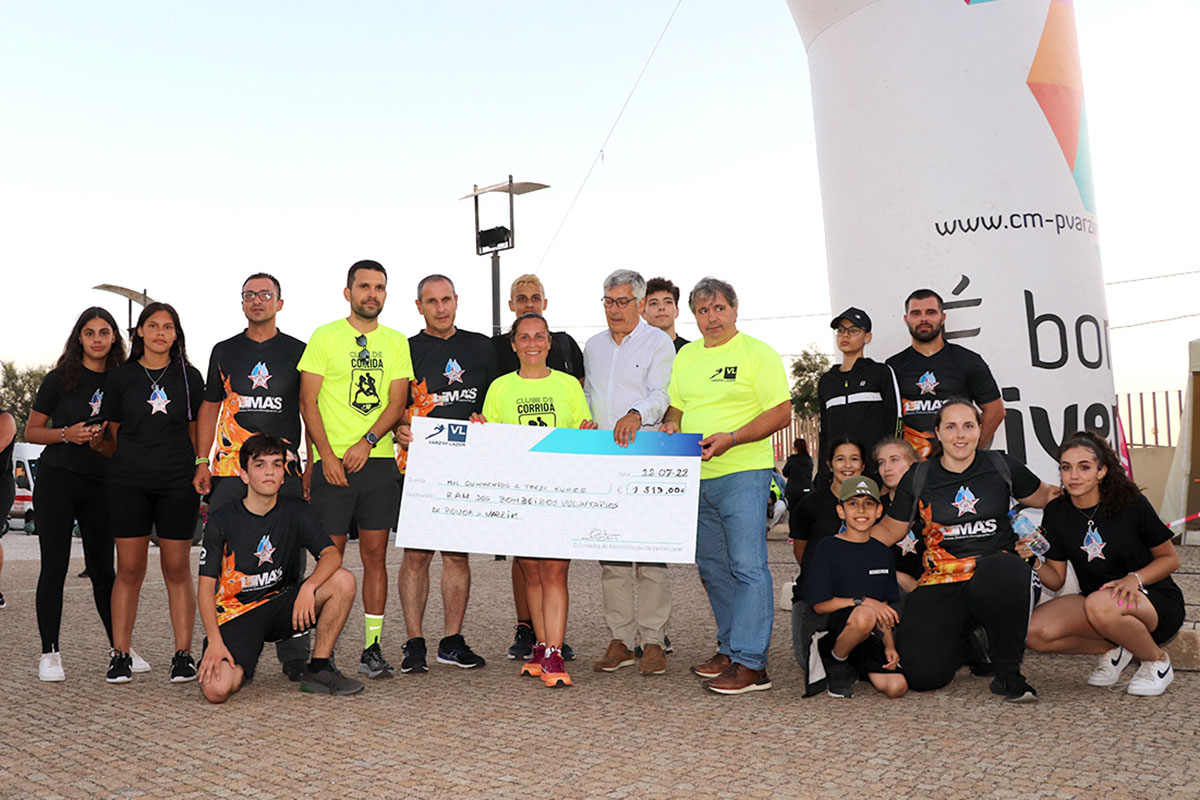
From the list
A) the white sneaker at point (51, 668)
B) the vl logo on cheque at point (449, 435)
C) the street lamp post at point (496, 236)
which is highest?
the street lamp post at point (496, 236)

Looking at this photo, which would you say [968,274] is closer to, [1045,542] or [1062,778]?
[1045,542]

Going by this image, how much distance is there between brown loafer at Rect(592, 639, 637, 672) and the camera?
18.1ft

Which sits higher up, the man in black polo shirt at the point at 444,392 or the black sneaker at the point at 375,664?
the man in black polo shirt at the point at 444,392

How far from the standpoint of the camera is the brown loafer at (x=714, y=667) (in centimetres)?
526

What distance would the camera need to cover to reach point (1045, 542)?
4.91 m

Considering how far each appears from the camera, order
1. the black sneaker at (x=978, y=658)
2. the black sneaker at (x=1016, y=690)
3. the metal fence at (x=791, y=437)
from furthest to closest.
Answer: the metal fence at (x=791, y=437), the black sneaker at (x=978, y=658), the black sneaker at (x=1016, y=690)

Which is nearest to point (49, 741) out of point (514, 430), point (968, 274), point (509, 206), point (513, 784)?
point (513, 784)

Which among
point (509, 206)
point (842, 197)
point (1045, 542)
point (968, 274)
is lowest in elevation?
point (1045, 542)

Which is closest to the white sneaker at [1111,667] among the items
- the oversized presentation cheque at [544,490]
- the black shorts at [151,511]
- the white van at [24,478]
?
the oversized presentation cheque at [544,490]

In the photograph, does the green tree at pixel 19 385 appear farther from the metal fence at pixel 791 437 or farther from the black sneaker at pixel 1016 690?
the black sneaker at pixel 1016 690

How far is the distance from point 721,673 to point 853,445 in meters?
1.34

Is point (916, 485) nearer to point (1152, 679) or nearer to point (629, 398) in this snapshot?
point (1152, 679)

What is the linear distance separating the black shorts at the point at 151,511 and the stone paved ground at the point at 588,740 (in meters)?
0.76

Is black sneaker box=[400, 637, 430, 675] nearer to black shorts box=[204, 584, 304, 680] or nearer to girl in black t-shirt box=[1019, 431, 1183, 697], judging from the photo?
black shorts box=[204, 584, 304, 680]
